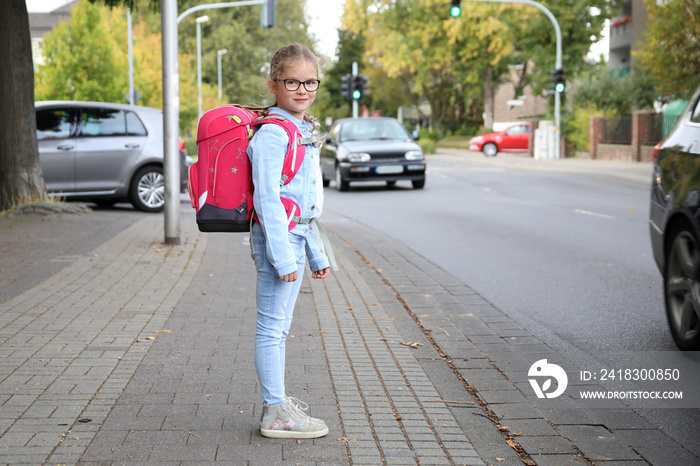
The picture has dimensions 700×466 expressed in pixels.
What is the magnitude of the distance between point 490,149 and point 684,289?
1593 inches

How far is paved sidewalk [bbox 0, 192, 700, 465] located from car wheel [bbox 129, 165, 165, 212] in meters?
6.91

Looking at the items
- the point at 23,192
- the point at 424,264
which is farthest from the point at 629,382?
the point at 23,192

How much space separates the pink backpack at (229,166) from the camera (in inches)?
145

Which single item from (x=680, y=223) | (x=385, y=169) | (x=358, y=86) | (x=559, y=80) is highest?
(x=559, y=80)

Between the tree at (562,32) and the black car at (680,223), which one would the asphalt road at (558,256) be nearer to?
the black car at (680,223)

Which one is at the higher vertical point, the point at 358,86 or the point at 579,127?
the point at 358,86

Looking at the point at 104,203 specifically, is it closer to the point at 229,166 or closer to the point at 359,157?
the point at 359,157

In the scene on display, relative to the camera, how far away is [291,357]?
5227 mm

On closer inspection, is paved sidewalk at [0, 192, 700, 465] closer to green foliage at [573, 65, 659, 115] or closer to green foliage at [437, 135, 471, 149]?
green foliage at [573, 65, 659, 115]

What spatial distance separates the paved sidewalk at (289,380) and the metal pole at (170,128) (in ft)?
6.76

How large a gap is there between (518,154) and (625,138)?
10.5 metres

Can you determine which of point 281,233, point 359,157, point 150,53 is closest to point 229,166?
point 281,233

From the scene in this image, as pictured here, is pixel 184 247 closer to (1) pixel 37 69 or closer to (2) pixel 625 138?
(1) pixel 37 69

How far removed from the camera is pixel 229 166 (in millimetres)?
3693
